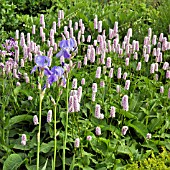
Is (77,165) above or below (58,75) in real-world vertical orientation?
below

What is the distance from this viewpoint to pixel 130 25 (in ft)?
20.3

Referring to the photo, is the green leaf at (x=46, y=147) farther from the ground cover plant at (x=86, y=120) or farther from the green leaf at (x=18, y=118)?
the green leaf at (x=18, y=118)

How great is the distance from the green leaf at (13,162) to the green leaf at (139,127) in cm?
98

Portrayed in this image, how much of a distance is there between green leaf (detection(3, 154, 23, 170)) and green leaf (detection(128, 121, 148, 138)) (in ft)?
3.21

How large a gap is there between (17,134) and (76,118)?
541mm

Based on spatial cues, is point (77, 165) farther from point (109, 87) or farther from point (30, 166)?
point (109, 87)

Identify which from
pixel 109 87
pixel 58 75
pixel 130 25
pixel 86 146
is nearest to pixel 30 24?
pixel 130 25

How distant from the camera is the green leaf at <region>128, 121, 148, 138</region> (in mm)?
3965

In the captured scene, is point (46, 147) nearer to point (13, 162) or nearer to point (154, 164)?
point (13, 162)

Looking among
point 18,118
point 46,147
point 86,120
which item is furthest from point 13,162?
point 86,120

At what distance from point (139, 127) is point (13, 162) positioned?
111 cm

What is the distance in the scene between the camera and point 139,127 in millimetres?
4023

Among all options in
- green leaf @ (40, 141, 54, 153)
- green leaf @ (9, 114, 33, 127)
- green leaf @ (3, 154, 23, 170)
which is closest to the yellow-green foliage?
green leaf @ (40, 141, 54, 153)

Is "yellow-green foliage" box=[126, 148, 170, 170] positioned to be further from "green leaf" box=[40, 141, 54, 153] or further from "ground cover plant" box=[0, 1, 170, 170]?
"green leaf" box=[40, 141, 54, 153]
